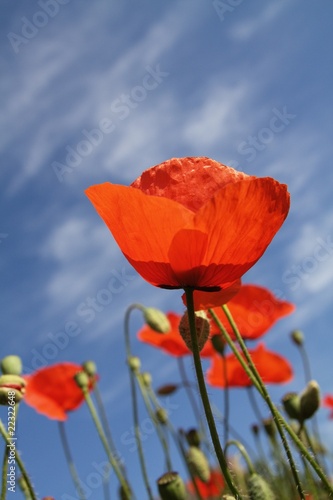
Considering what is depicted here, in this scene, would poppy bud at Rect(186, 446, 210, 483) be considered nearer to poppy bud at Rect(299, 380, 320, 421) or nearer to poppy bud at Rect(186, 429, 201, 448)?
poppy bud at Rect(186, 429, 201, 448)

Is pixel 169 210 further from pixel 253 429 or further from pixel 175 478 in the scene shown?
pixel 253 429

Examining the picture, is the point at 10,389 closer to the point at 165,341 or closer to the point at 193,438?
the point at 193,438

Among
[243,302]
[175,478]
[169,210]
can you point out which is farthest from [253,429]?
[169,210]

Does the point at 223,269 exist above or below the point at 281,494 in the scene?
above

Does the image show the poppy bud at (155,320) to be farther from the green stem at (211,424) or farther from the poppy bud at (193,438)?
the green stem at (211,424)

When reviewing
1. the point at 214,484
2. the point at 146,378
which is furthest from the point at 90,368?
the point at 214,484

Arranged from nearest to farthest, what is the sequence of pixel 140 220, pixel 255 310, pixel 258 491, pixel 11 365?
pixel 140 220 < pixel 258 491 < pixel 11 365 < pixel 255 310

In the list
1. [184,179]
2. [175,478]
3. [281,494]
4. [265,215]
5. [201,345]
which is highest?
[184,179]
